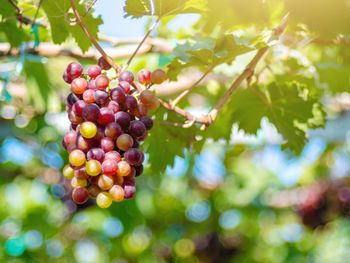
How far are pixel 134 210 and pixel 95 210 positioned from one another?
0.38 m

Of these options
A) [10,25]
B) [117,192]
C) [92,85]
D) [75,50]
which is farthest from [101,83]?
[75,50]

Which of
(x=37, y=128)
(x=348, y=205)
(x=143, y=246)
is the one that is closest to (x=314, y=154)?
(x=348, y=205)

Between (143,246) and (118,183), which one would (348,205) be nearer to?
(143,246)

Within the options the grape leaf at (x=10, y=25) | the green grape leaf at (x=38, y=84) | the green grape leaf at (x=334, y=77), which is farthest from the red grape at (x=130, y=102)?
the green grape leaf at (x=38, y=84)

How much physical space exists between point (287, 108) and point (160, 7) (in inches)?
25.1

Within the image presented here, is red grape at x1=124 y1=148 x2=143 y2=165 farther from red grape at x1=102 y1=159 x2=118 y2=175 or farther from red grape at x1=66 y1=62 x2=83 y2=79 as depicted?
red grape at x1=66 y1=62 x2=83 y2=79

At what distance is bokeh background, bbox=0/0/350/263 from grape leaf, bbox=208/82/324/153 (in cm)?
161

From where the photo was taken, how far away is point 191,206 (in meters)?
4.28

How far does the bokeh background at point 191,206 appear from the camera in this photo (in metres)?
3.90

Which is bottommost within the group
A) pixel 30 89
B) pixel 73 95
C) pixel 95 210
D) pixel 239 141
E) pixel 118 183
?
pixel 95 210

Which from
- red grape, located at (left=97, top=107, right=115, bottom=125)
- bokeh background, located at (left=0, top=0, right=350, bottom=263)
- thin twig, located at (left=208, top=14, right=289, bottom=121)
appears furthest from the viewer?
bokeh background, located at (left=0, top=0, right=350, bottom=263)

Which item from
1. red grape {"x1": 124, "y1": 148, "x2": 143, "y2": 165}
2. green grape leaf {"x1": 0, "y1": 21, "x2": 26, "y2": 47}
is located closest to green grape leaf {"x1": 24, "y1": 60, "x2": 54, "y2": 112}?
green grape leaf {"x1": 0, "y1": 21, "x2": 26, "y2": 47}

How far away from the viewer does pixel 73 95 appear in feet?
4.69

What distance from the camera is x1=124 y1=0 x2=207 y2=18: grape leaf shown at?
5.23 feet
